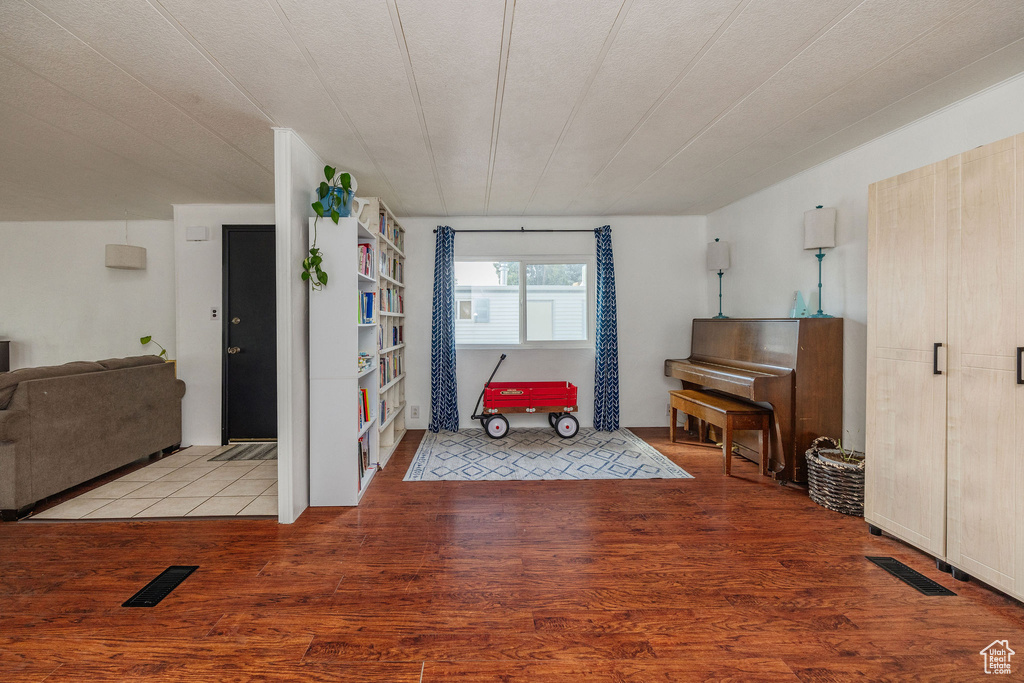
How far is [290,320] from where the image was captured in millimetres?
2811

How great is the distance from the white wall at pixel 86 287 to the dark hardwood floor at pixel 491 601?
2.99 m

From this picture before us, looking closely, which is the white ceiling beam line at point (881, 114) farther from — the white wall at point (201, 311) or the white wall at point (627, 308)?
the white wall at point (201, 311)

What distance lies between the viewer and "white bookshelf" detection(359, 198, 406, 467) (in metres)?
3.87

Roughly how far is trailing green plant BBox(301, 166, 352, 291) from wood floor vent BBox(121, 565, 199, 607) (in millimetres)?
1708

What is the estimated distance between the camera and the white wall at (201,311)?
457 cm

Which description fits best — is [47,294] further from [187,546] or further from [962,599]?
[962,599]

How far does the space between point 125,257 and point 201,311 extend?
1.07 m

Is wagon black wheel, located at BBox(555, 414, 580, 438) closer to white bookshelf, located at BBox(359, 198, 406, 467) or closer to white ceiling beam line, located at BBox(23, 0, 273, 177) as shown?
white bookshelf, located at BBox(359, 198, 406, 467)

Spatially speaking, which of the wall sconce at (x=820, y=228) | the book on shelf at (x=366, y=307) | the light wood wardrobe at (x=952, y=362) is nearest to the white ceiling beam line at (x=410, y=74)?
the book on shelf at (x=366, y=307)

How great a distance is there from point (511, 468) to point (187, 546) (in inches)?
89.4

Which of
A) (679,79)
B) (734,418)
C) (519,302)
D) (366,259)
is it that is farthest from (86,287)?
(734,418)

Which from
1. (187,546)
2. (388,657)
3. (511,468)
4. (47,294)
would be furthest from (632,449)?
(47,294)

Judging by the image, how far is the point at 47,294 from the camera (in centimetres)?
502

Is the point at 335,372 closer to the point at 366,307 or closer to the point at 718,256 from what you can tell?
the point at 366,307
